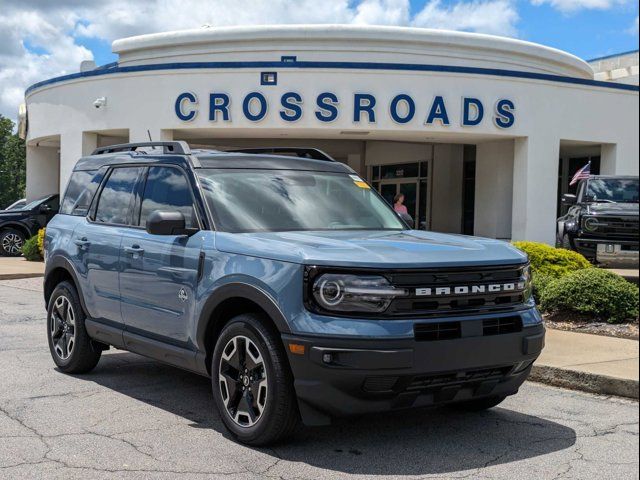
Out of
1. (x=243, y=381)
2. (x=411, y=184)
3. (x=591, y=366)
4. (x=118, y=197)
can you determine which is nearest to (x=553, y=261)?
(x=591, y=366)

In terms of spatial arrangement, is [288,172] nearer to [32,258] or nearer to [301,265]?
[301,265]

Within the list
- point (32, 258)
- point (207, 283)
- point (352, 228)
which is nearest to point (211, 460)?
point (207, 283)

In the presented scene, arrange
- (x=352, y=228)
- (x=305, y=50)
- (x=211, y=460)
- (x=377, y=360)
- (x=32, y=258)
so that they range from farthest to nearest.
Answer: (x=305, y=50) → (x=32, y=258) → (x=352, y=228) → (x=211, y=460) → (x=377, y=360)

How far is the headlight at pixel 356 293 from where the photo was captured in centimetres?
430

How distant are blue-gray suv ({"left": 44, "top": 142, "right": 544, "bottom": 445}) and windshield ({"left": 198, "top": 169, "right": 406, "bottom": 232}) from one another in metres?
0.01

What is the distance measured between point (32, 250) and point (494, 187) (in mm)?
12922

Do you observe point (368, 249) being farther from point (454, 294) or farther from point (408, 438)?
point (408, 438)

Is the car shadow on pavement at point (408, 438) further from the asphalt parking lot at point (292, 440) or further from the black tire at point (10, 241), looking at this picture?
the black tire at point (10, 241)

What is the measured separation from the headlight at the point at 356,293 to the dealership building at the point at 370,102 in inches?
568

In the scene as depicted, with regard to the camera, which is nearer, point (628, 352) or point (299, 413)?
point (299, 413)

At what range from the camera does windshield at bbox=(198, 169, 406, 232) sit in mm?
5371

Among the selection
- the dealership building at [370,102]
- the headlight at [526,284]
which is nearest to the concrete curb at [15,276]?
the dealership building at [370,102]

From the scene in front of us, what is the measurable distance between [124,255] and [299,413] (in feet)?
7.12

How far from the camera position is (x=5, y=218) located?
21891 millimetres
